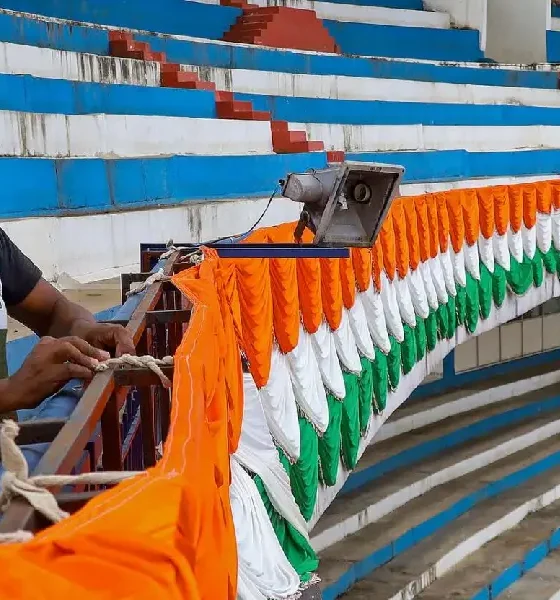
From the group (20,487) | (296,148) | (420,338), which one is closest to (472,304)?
(420,338)

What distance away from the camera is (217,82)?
6172mm

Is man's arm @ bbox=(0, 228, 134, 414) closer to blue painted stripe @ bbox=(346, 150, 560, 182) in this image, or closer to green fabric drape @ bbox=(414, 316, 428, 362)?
green fabric drape @ bbox=(414, 316, 428, 362)

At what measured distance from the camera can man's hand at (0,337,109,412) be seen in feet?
4.03

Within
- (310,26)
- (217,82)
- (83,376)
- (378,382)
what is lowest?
(378,382)

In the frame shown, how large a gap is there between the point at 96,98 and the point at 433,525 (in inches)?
157

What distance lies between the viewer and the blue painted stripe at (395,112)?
21.1 ft

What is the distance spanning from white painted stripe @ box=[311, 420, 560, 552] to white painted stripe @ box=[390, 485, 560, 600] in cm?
52

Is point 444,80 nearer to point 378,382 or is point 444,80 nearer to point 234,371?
point 378,382

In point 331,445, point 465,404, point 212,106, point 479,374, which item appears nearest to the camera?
point 331,445

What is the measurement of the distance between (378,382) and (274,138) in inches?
58.9

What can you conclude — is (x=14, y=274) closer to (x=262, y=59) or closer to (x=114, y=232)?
(x=114, y=232)

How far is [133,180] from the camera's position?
396 centimetres

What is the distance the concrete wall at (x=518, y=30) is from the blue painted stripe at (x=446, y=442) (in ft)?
12.4

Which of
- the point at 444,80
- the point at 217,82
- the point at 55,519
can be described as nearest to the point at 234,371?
the point at 55,519
